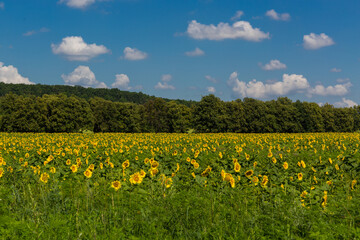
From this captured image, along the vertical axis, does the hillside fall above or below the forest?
above

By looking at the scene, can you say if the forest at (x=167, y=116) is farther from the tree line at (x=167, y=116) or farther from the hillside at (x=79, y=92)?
the hillside at (x=79, y=92)

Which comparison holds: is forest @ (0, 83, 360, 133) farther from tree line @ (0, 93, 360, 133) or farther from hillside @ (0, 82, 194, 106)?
hillside @ (0, 82, 194, 106)

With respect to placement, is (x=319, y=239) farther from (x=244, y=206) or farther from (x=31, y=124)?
(x=31, y=124)

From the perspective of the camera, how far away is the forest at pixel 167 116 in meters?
55.7

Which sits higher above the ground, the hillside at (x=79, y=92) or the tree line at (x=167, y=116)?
the hillside at (x=79, y=92)

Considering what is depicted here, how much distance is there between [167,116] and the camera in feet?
244

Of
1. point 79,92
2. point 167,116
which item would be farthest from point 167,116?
point 79,92

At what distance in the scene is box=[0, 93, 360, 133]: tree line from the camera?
183ft

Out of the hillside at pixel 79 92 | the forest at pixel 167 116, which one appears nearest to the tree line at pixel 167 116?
the forest at pixel 167 116

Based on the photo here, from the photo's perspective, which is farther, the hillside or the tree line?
the hillside

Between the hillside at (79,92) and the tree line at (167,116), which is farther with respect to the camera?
the hillside at (79,92)

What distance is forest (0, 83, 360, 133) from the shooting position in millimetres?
55694

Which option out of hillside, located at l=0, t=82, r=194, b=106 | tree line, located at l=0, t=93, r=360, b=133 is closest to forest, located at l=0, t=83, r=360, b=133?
tree line, located at l=0, t=93, r=360, b=133

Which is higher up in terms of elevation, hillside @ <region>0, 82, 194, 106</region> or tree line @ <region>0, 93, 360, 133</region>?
hillside @ <region>0, 82, 194, 106</region>
